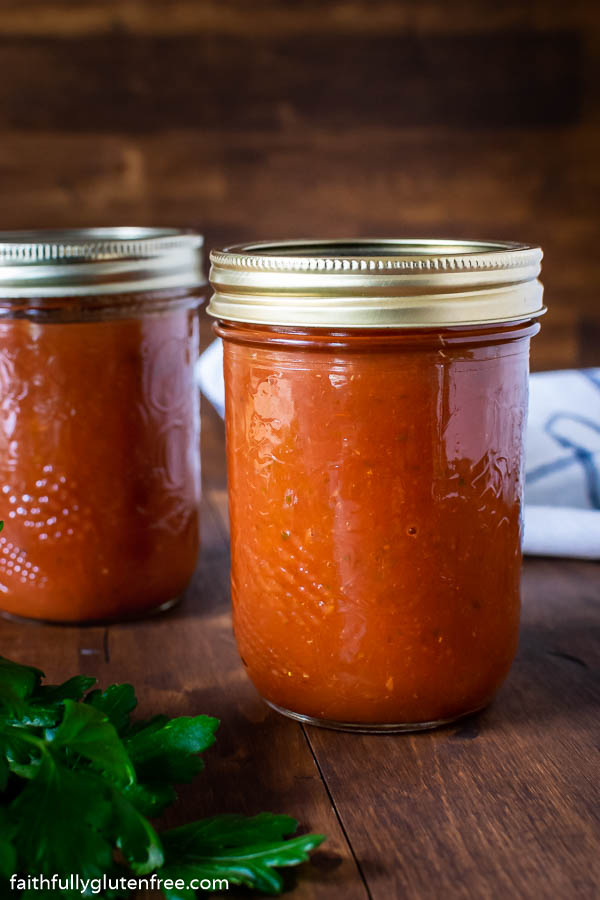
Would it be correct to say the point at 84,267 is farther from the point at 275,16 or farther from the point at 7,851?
the point at 275,16

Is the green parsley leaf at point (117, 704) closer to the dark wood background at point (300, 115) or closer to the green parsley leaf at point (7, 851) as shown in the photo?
the green parsley leaf at point (7, 851)

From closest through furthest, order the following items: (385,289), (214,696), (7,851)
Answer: (7,851) → (385,289) → (214,696)

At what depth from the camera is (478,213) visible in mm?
1500

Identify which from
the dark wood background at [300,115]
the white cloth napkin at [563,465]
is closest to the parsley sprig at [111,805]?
the white cloth napkin at [563,465]

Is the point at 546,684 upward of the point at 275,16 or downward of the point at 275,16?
downward

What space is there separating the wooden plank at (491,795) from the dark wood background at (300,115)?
0.90 meters

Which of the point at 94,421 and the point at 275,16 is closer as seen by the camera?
the point at 94,421

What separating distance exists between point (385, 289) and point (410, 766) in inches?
11.0

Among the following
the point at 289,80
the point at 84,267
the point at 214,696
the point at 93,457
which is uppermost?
the point at 289,80

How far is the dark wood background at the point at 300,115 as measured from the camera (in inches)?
53.2

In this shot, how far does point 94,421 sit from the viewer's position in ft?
2.56

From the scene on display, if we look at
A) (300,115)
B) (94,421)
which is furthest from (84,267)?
(300,115)

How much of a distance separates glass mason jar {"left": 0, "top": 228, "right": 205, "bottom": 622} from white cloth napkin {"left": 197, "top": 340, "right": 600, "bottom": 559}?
14 centimetres

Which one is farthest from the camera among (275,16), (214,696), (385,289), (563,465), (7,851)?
(275,16)
